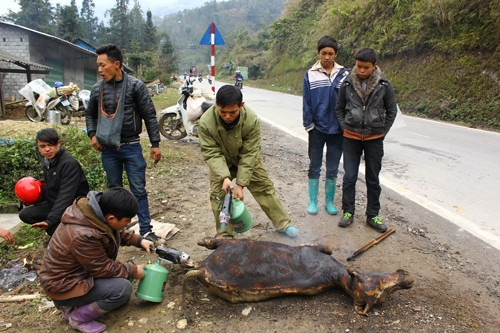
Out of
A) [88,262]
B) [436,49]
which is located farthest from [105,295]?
[436,49]

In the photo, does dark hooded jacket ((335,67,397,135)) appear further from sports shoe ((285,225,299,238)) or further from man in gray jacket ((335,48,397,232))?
sports shoe ((285,225,299,238))

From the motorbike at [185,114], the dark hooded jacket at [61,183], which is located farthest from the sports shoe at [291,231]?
the motorbike at [185,114]

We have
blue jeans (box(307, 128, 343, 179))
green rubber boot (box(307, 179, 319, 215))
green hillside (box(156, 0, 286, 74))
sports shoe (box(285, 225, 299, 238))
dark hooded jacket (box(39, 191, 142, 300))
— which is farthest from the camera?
green hillside (box(156, 0, 286, 74))

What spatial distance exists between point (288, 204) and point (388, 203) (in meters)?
1.24

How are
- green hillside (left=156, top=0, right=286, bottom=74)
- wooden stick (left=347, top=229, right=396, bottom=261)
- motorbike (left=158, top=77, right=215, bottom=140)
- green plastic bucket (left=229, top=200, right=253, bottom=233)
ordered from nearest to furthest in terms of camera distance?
green plastic bucket (left=229, top=200, right=253, bottom=233) < wooden stick (left=347, top=229, right=396, bottom=261) < motorbike (left=158, top=77, right=215, bottom=140) < green hillside (left=156, top=0, right=286, bottom=74)

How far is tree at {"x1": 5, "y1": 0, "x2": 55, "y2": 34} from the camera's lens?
127ft

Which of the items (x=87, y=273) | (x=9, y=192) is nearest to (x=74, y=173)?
(x=87, y=273)

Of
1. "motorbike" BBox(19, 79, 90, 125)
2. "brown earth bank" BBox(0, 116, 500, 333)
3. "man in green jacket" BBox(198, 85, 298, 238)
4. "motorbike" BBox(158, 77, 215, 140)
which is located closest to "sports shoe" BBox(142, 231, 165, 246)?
"brown earth bank" BBox(0, 116, 500, 333)

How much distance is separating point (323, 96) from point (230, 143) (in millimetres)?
1289

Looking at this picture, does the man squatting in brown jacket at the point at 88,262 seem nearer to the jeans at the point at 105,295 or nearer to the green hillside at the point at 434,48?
the jeans at the point at 105,295

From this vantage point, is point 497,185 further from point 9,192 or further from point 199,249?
point 9,192

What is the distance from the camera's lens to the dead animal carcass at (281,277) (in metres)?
2.46

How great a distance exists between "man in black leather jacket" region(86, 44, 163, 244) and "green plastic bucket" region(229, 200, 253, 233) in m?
0.82

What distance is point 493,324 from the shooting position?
2.38m
